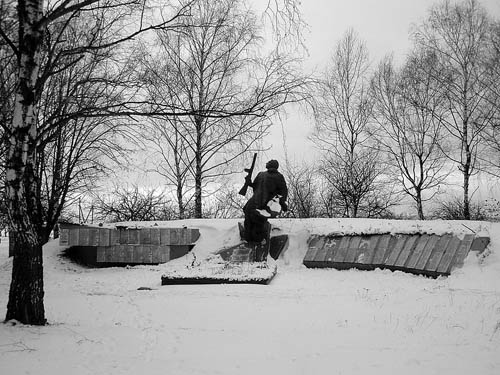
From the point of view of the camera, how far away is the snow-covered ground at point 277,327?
13.1ft

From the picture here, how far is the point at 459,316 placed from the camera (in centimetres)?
569

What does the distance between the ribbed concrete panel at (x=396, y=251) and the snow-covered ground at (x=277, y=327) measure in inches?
9.0

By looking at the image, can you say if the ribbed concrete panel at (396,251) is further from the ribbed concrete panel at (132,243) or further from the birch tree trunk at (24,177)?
the birch tree trunk at (24,177)

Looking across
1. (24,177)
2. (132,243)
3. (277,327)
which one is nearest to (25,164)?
(24,177)

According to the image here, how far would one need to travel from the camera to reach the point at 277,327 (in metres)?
5.28

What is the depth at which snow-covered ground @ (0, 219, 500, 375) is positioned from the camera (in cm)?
400

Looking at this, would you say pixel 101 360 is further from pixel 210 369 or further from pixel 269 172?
pixel 269 172

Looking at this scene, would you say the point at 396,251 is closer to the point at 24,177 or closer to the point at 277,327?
the point at 277,327

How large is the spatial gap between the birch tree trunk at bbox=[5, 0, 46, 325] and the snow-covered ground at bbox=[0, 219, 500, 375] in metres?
0.30

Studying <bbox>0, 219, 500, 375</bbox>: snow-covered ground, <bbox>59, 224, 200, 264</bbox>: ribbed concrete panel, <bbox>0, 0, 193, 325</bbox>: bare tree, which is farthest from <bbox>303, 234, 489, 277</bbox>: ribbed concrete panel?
<bbox>0, 0, 193, 325</bbox>: bare tree

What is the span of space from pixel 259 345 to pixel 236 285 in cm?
350

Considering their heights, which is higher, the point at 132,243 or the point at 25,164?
the point at 25,164

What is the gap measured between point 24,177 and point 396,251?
733 centimetres

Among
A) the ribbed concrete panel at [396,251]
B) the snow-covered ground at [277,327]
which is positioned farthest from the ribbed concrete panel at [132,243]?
the ribbed concrete panel at [396,251]
